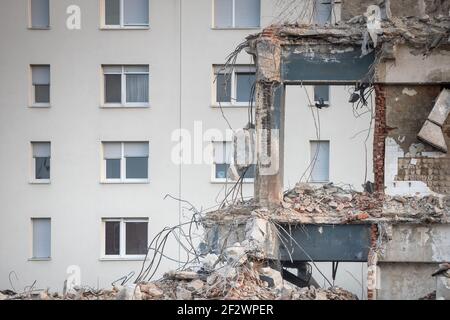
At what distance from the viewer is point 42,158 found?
32.5 metres

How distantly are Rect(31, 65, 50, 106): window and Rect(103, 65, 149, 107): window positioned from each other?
1.78 meters

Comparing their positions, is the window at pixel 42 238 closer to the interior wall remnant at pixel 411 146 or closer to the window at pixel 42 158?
the window at pixel 42 158

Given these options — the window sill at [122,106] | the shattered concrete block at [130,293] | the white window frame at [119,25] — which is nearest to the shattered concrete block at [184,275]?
the shattered concrete block at [130,293]

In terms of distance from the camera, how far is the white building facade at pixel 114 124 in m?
31.5

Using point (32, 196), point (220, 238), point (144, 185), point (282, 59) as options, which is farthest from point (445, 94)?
point (32, 196)

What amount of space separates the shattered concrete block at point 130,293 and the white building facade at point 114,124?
58.3ft

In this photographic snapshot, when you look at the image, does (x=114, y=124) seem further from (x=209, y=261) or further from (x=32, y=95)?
(x=209, y=261)

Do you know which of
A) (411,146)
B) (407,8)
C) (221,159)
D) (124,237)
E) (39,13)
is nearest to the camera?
(411,146)

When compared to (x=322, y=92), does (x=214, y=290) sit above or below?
below

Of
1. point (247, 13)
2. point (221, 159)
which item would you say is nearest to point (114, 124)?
point (221, 159)

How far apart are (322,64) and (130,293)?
24.8 ft

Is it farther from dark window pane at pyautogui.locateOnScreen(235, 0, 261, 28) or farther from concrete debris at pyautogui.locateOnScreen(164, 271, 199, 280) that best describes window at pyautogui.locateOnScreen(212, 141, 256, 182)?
concrete debris at pyautogui.locateOnScreen(164, 271, 199, 280)

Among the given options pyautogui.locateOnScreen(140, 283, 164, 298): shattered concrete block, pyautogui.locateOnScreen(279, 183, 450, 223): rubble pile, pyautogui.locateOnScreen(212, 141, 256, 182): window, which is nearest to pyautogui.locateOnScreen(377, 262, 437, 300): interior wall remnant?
pyautogui.locateOnScreen(279, 183, 450, 223): rubble pile
